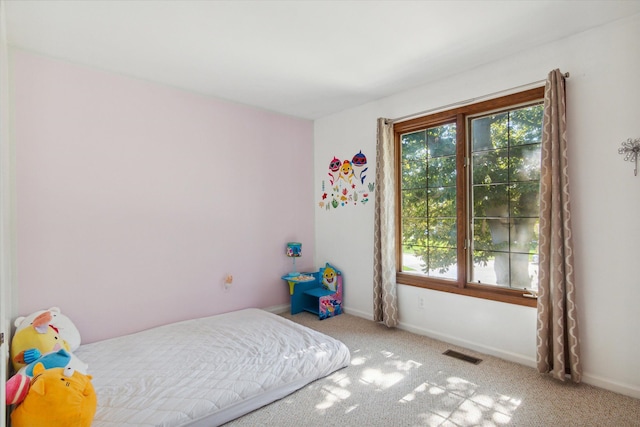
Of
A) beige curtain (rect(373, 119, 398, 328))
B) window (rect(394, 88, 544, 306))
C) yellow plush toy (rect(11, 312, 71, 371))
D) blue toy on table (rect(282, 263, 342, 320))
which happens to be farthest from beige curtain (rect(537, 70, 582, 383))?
yellow plush toy (rect(11, 312, 71, 371))

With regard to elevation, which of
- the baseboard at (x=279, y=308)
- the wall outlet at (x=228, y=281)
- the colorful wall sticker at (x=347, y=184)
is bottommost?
the baseboard at (x=279, y=308)

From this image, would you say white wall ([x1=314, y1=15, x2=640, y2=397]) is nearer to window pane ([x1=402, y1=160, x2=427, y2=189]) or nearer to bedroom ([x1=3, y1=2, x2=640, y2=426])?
bedroom ([x1=3, y1=2, x2=640, y2=426])

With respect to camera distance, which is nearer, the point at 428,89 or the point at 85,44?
the point at 85,44

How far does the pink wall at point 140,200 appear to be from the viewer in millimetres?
2666

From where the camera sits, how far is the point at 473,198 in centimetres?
313

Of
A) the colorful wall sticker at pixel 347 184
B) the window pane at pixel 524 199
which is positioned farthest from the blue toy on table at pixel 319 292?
the window pane at pixel 524 199

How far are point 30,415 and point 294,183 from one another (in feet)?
10.5

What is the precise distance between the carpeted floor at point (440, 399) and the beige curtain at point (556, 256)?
0.57 feet

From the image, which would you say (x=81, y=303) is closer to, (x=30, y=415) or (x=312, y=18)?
(x=30, y=415)

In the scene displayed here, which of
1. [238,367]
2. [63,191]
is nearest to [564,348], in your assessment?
[238,367]

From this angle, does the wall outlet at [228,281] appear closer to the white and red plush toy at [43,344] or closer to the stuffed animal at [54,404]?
the white and red plush toy at [43,344]

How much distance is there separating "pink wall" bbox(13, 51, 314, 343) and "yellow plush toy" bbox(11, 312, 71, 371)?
383 millimetres

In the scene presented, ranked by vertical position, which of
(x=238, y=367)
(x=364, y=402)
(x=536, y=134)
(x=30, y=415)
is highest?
(x=536, y=134)

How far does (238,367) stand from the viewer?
94.2 inches
